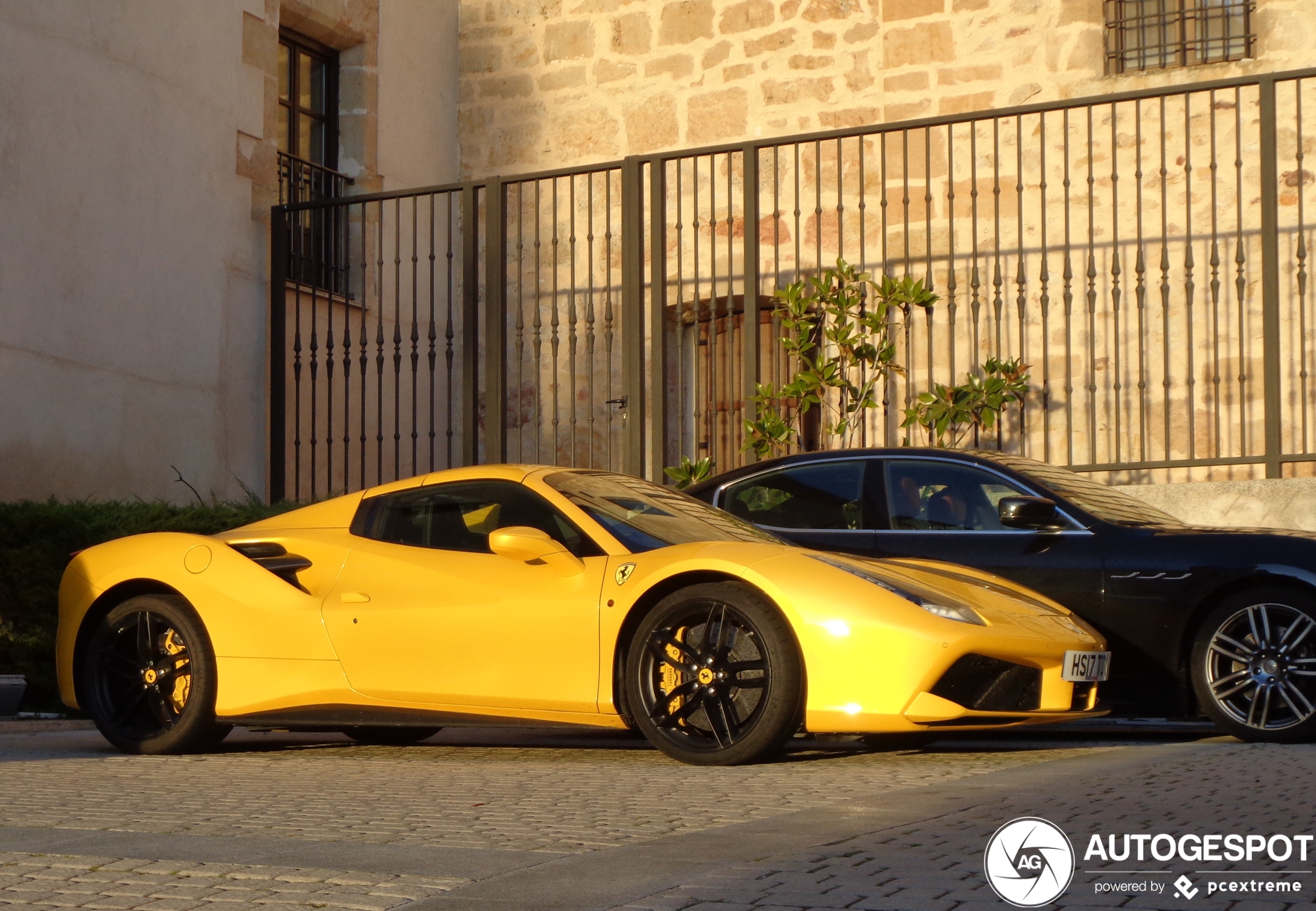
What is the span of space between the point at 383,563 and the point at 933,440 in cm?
688

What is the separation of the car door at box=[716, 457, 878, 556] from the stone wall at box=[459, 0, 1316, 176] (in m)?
7.05

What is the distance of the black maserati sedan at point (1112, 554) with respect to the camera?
7.45 m

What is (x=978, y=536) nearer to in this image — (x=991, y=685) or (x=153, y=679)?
(x=991, y=685)

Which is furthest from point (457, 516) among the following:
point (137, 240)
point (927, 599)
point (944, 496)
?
point (137, 240)

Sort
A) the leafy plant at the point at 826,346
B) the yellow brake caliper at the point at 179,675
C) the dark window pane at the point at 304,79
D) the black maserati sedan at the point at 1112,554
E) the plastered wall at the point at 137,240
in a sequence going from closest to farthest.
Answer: the yellow brake caliper at the point at 179,675
the black maserati sedan at the point at 1112,554
the plastered wall at the point at 137,240
the leafy plant at the point at 826,346
the dark window pane at the point at 304,79

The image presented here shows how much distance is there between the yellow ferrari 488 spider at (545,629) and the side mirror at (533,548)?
0.01m

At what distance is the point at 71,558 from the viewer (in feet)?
25.2

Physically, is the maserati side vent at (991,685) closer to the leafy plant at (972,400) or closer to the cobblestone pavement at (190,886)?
the cobblestone pavement at (190,886)

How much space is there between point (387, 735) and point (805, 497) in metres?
2.35

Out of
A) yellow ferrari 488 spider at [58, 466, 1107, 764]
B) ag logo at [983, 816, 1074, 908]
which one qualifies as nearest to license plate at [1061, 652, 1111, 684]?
yellow ferrari 488 spider at [58, 466, 1107, 764]

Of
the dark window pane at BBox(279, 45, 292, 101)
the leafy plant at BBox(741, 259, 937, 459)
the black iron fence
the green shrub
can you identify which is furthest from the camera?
the dark window pane at BBox(279, 45, 292, 101)

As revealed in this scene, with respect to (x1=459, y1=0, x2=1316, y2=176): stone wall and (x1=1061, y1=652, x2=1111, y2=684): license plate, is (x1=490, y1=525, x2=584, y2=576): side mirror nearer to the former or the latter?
(x1=1061, y1=652, x2=1111, y2=684): license plate

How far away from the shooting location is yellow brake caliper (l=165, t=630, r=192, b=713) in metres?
7.29

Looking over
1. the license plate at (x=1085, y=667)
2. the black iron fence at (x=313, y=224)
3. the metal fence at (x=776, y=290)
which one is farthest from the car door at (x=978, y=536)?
the black iron fence at (x=313, y=224)
